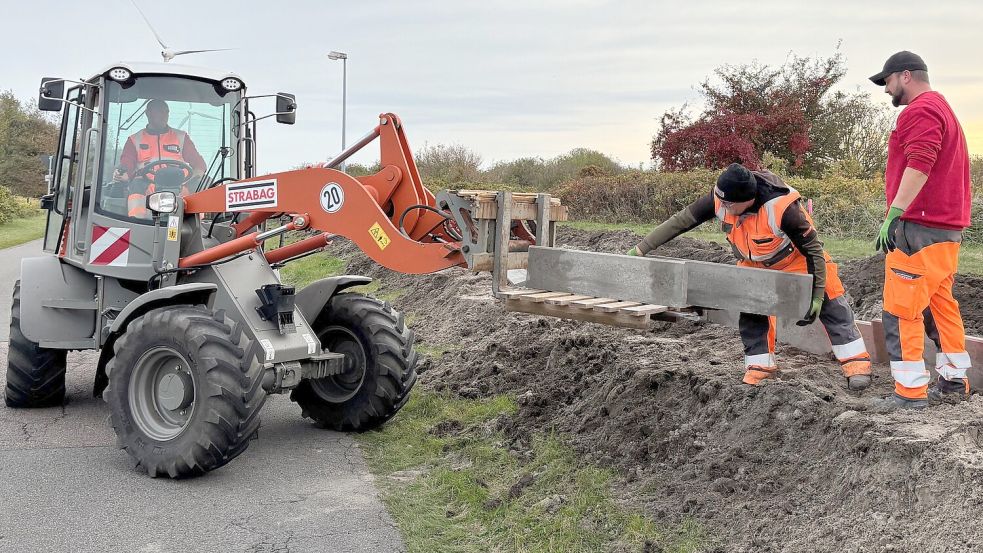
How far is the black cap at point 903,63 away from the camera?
5.28 metres

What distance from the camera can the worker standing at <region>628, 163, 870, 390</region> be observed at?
5672mm

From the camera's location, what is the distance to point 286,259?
731cm

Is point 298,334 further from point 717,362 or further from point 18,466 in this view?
point 717,362

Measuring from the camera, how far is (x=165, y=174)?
7.16m

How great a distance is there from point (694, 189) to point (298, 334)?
42.3 feet

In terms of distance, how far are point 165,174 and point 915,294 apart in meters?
5.58

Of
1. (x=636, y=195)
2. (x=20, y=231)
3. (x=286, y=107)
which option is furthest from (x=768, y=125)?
(x=20, y=231)

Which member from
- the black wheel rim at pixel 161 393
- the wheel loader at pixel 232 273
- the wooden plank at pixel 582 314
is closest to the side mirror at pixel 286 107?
the wheel loader at pixel 232 273

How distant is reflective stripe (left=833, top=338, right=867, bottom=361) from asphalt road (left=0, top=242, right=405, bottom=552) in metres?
3.14

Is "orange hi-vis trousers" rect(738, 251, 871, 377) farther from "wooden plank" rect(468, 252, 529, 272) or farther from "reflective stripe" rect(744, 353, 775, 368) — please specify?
"wooden plank" rect(468, 252, 529, 272)

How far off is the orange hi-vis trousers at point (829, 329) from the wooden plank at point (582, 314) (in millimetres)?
963

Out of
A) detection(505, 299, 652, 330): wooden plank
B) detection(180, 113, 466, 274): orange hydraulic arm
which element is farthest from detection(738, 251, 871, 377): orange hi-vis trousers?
detection(180, 113, 466, 274): orange hydraulic arm

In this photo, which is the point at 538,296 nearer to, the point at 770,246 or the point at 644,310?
the point at 644,310

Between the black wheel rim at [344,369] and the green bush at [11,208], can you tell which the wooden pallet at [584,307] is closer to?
the black wheel rim at [344,369]
